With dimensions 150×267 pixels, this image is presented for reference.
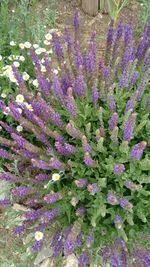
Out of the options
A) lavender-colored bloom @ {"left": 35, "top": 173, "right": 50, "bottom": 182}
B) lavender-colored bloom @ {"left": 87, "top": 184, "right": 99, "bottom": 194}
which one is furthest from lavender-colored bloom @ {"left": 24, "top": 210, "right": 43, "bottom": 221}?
lavender-colored bloom @ {"left": 87, "top": 184, "right": 99, "bottom": 194}

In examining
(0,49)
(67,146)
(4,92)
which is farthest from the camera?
(0,49)

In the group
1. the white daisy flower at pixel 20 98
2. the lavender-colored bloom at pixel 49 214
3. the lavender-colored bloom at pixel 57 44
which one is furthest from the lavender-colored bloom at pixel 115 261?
the lavender-colored bloom at pixel 57 44

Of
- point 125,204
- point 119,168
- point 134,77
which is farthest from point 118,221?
point 134,77

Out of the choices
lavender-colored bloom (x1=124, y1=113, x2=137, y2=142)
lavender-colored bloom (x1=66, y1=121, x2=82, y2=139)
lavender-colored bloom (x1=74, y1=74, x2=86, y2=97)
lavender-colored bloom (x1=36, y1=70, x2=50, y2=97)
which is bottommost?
lavender-colored bloom (x1=124, y1=113, x2=137, y2=142)

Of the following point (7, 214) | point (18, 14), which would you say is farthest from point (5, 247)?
point (18, 14)

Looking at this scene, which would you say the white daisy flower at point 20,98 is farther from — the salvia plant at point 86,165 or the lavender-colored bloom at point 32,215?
the lavender-colored bloom at point 32,215

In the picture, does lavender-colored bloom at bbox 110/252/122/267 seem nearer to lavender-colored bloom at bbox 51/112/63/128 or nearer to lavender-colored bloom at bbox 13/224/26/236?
lavender-colored bloom at bbox 13/224/26/236

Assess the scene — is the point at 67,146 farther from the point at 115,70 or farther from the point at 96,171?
the point at 115,70

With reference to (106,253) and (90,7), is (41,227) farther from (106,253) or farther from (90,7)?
(90,7)
